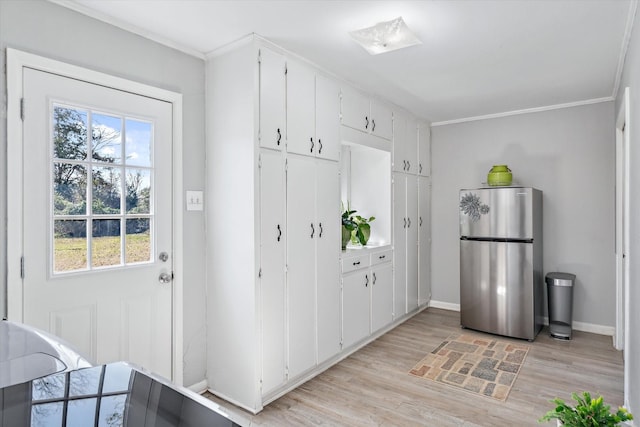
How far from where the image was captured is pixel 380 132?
3.91 metres

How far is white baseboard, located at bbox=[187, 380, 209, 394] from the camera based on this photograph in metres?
2.70

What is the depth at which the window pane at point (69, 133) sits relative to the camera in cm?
204

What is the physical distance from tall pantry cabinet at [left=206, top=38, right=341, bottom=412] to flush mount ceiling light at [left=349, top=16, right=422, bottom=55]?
0.61m

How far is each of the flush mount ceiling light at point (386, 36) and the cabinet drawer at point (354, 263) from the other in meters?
1.75

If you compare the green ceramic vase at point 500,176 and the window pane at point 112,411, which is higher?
the green ceramic vase at point 500,176

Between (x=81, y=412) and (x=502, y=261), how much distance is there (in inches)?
155

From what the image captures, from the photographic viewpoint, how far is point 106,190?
226 cm

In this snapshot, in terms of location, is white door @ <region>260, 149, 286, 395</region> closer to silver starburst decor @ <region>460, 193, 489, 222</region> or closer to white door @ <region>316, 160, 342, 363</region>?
white door @ <region>316, 160, 342, 363</region>

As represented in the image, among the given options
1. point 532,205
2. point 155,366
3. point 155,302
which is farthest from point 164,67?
point 532,205

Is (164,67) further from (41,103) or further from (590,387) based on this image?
(590,387)

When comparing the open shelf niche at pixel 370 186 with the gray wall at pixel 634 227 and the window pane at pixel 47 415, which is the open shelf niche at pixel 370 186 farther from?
the window pane at pixel 47 415

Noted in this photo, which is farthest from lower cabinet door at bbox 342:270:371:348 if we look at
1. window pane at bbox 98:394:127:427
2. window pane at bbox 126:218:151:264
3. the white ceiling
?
window pane at bbox 98:394:127:427

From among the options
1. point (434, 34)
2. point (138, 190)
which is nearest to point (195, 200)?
point (138, 190)

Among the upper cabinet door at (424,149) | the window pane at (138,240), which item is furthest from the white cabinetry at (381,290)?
the window pane at (138,240)
